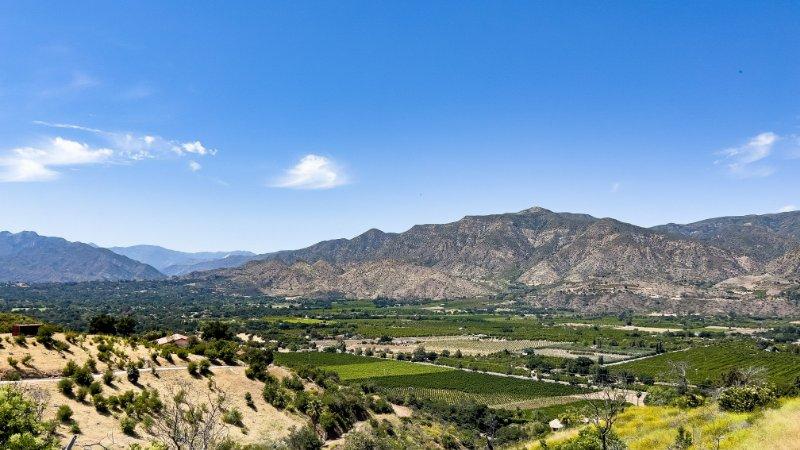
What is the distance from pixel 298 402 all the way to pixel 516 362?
367 ft

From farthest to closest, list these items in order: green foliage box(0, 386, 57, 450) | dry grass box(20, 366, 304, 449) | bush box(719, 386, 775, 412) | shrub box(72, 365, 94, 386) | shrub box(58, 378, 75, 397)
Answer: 1. shrub box(72, 365, 94, 386)
2. shrub box(58, 378, 75, 397)
3. bush box(719, 386, 775, 412)
4. dry grass box(20, 366, 304, 449)
5. green foliage box(0, 386, 57, 450)

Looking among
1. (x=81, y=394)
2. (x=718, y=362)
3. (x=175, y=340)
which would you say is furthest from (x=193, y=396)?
(x=718, y=362)

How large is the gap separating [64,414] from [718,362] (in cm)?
16635

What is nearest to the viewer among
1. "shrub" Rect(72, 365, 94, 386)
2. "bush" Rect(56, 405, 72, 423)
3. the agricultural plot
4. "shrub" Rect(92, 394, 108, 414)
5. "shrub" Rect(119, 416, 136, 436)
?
"bush" Rect(56, 405, 72, 423)

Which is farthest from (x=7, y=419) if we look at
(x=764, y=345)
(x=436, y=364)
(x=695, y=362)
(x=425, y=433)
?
(x=764, y=345)

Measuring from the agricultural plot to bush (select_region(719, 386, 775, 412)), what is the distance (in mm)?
91070

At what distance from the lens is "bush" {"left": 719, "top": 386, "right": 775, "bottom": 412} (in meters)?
40.3

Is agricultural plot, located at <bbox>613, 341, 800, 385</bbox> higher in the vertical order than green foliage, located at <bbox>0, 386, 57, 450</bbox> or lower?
lower

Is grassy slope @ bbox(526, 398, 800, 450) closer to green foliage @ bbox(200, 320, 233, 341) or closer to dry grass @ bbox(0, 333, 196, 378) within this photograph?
dry grass @ bbox(0, 333, 196, 378)

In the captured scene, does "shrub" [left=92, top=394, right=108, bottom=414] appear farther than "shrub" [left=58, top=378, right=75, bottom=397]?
No

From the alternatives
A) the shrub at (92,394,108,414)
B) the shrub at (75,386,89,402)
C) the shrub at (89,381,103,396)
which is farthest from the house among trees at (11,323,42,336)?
the shrub at (92,394,108,414)

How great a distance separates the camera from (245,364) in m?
68.9

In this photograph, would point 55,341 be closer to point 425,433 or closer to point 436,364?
point 425,433

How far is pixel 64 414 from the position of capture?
38438 millimetres
